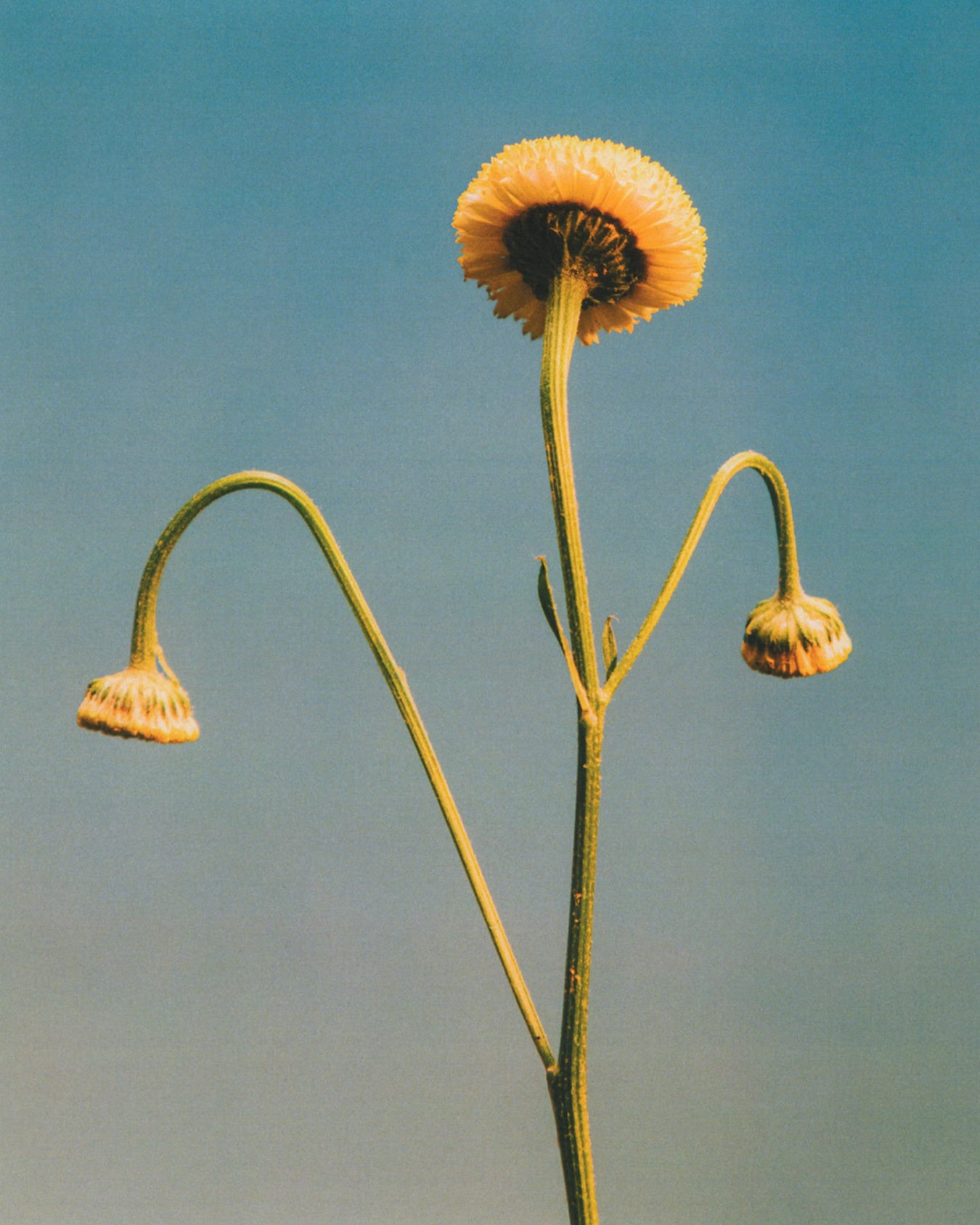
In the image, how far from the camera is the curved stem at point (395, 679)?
2.50ft

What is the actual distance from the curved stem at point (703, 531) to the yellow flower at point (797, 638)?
0.01m

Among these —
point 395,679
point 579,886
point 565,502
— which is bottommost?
point 579,886

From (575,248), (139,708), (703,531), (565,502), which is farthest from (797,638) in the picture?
(139,708)

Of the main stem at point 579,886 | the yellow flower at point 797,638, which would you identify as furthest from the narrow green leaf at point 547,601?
the yellow flower at point 797,638

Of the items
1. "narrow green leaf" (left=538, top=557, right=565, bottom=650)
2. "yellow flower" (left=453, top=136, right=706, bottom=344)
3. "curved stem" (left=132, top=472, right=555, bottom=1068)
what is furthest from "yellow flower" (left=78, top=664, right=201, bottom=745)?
"yellow flower" (left=453, top=136, right=706, bottom=344)

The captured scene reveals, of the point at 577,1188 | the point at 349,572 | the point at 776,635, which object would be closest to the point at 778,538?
the point at 776,635

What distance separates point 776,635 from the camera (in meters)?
0.87

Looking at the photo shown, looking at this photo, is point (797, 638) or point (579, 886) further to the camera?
point (797, 638)

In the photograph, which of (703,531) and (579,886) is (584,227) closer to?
(703,531)

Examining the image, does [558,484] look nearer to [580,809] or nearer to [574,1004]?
[580,809]

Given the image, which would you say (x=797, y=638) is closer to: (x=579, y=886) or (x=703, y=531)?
(x=703, y=531)

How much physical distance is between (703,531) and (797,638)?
120 mm

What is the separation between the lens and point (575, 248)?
813mm

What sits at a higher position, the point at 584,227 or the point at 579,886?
the point at 584,227
